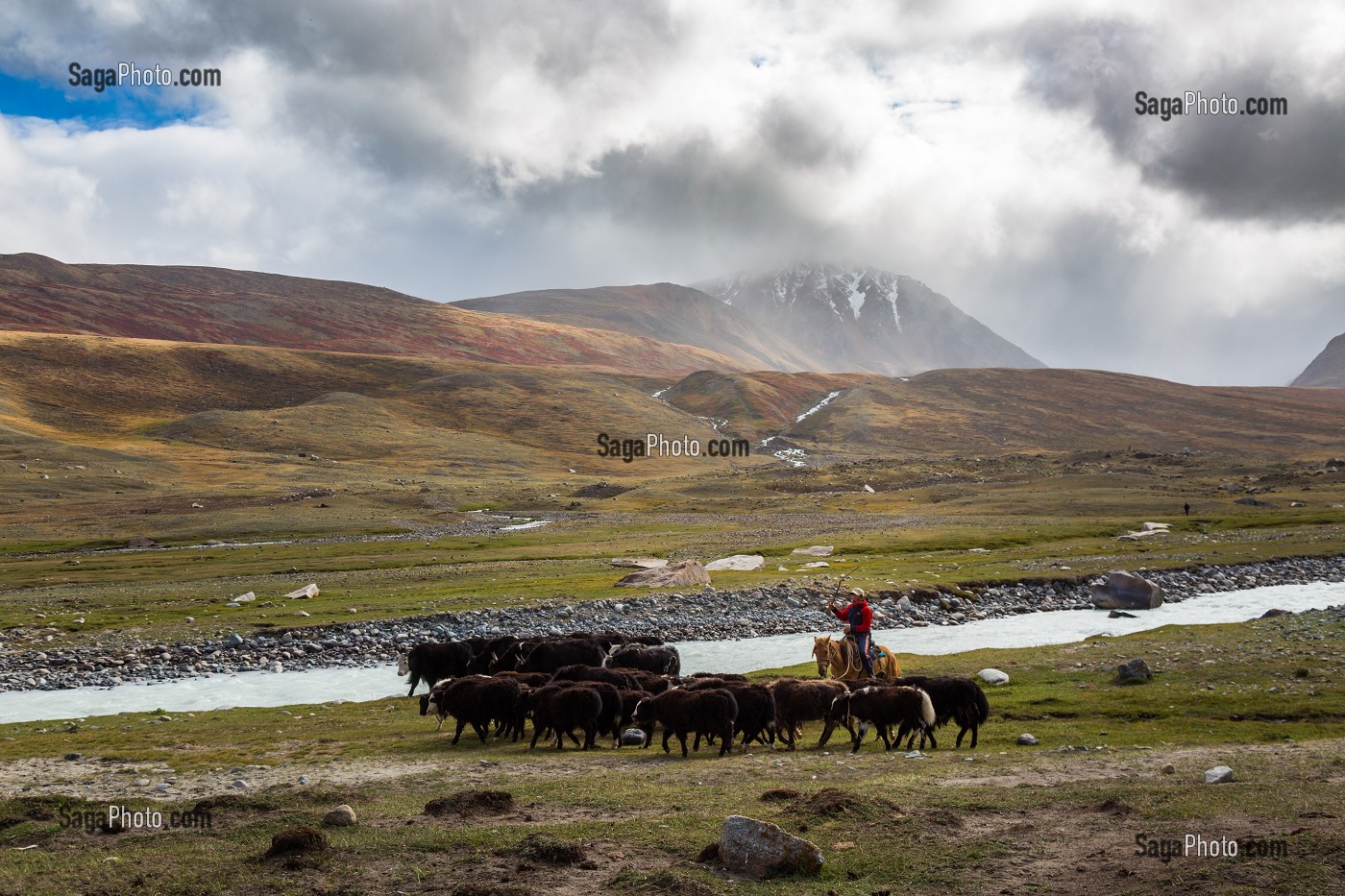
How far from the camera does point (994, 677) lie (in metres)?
23.5

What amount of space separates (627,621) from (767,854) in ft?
94.5

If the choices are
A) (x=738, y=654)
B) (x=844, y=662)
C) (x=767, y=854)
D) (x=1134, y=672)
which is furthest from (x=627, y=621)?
(x=767, y=854)

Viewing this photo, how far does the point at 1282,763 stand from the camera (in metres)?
14.1

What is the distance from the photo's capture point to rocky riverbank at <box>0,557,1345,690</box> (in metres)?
31.3

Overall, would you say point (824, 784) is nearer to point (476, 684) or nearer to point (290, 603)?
point (476, 684)

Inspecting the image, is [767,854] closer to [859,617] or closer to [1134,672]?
[859,617]

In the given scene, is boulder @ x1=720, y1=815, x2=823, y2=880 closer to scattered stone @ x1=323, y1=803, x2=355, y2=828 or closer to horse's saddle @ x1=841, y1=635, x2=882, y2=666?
scattered stone @ x1=323, y1=803, x2=355, y2=828

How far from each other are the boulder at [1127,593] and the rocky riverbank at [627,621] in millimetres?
822

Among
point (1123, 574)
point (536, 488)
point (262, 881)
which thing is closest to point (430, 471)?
point (536, 488)

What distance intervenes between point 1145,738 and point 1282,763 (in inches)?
121

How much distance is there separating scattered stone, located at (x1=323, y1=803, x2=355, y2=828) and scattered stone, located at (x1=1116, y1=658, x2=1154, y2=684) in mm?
18345

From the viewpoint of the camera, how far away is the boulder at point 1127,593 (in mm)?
42219

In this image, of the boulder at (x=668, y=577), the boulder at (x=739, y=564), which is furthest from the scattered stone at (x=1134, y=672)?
the boulder at (x=739, y=564)

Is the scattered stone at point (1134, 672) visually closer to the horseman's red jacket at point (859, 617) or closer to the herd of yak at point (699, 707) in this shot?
the herd of yak at point (699, 707)
